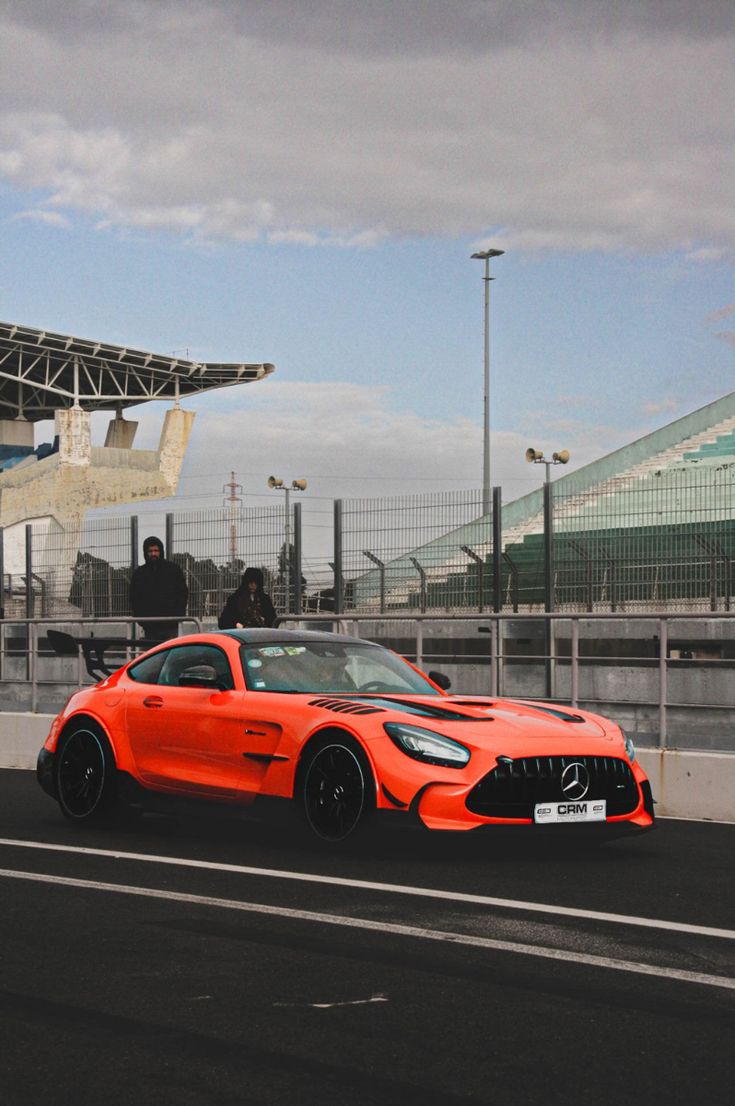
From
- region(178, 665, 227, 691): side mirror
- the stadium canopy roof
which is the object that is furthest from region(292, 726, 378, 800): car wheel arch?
the stadium canopy roof

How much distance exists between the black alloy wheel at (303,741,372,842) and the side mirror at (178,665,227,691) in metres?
1.13

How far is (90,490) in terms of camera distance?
6256 cm

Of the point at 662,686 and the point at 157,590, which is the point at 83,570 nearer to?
the point at 157,590

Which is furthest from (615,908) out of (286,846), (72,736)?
(72,736)

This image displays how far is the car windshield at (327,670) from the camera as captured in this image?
998 cm

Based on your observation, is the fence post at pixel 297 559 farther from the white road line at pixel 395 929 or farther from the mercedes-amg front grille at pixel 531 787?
the white road line at pixel 395 929

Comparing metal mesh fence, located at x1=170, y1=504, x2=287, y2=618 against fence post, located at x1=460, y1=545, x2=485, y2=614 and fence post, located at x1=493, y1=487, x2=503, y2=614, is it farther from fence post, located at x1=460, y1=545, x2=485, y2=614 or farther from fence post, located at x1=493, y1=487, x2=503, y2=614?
fence post, located at x1=493, y1=487, x2=503, y2=614

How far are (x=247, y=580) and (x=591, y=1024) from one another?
35.6 ft

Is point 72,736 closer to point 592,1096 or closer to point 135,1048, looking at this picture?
point 135,1048

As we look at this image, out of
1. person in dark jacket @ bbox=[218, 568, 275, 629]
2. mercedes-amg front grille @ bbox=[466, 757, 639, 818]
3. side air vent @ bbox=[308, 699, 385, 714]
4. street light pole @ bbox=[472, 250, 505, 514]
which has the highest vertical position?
street light pole @ bbox=[472, 250, 505, 514]

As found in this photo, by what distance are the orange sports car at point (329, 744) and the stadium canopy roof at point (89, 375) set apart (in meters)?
56.4

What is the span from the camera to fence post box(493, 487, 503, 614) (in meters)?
18.9

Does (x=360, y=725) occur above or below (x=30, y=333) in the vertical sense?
below

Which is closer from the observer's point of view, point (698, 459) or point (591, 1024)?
point (591, 1024)
